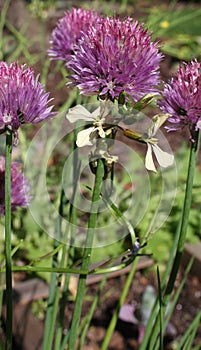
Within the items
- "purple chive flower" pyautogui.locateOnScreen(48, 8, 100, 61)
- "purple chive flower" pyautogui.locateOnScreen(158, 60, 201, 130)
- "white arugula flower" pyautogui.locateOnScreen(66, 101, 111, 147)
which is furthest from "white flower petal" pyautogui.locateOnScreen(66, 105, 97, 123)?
"purple chive flower" pyautogui.locateOnScreen(48, 8, 100, 61)

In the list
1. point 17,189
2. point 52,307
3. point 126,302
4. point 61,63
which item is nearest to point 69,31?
point 17,189

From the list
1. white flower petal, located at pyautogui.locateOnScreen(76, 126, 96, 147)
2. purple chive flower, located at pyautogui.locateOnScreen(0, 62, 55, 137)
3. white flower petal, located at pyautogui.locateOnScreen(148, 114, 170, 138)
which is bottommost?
white flower petal, located at pyautogui.locateOnScreen(76, 126, 96, 147)

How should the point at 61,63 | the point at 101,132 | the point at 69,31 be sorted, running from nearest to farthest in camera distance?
the point at 101,132
the point at 69,31
the point at 61,63

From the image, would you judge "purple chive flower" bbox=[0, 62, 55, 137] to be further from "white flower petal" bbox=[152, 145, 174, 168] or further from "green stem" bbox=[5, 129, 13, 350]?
"white flower petal" bbox=[152, 145, 174, 168]

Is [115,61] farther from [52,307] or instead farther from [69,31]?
[52,307]

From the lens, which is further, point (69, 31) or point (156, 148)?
point (69, 31)
